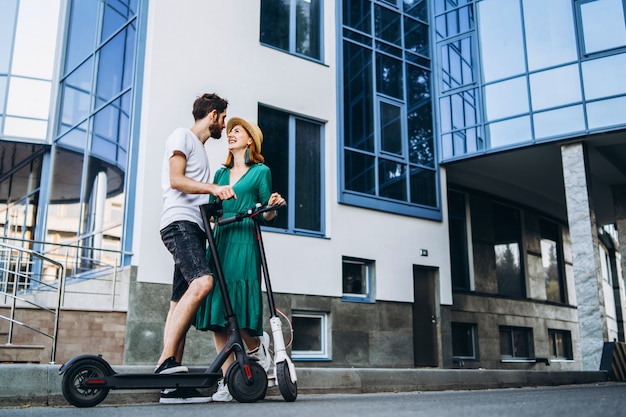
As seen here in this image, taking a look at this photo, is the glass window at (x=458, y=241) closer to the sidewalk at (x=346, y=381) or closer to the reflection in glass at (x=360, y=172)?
the reflection in glass at (x=360, y=172)

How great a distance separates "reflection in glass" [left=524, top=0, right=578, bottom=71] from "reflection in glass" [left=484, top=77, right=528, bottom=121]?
495 mm

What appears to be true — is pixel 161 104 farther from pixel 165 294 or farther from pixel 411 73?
pixel 411 73

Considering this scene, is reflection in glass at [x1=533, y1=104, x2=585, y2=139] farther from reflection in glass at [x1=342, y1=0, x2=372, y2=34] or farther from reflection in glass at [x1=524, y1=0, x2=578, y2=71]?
reflection in glass at [x1=342, y1=0, x2=372, y2=34]

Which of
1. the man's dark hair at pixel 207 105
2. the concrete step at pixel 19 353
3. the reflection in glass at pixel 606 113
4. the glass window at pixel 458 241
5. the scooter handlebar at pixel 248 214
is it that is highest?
the reflection in glass at pixel 606 113

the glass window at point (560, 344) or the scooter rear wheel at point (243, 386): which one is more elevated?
the glass window at point (560, 344)

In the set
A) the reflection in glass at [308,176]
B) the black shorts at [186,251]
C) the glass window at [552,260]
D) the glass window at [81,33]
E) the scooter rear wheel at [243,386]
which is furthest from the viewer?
the glass window at [552,260]

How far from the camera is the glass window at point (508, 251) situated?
18609mm

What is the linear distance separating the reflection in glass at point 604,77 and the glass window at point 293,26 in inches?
223

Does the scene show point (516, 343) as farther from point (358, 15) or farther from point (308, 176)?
point (358, 15)

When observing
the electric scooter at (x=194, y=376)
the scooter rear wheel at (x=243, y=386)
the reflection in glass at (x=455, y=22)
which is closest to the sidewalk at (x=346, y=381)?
the electric scooter at (x=194, y=376)

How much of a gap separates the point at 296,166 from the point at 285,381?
800cm

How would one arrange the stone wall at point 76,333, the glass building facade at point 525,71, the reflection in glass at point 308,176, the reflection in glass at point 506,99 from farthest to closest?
1. the reflection in glass at point 506,99
2. the glass building facade at point 525,71
3. the reflection in glass at point 308,176
4. the stone wall at point 76,333

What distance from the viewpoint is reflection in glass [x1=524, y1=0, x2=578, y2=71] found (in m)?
14.2

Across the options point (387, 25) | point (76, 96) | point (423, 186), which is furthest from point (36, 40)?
point (423, 186)
